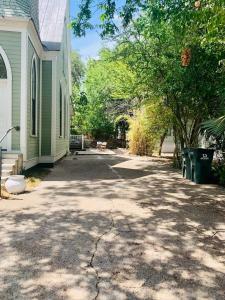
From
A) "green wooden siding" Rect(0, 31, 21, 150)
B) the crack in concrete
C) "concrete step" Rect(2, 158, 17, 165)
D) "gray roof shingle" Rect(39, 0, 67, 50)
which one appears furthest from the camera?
"gray roof shingle" Rect(39, 0, 67, 50)

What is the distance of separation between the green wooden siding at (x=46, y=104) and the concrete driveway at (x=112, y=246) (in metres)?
6.72

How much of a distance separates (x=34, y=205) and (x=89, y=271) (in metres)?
3.52

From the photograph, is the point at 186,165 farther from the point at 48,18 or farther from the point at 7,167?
the point at 48,18

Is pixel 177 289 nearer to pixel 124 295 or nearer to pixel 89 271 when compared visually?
pixel 124 295

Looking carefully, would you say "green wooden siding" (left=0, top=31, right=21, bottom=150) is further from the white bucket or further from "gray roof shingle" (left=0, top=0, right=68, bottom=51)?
the white bucket

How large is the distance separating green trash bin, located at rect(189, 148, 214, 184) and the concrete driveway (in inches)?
83.4

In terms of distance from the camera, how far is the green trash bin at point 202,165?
430 inches

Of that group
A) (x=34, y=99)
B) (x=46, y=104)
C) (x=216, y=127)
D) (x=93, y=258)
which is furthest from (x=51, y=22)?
(x=93, y=258)

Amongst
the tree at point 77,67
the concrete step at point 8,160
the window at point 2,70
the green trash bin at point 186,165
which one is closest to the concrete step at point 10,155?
the concrete step at point 8,160

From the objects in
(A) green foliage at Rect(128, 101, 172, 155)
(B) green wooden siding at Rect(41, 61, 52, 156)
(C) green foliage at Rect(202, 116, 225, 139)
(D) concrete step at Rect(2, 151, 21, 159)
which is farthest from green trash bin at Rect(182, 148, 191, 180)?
(B) green wooden siding at Rect(41, 61, 52, 156)

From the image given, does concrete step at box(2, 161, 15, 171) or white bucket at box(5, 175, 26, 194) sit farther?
concrete step at box(2, 161, 15, 171)

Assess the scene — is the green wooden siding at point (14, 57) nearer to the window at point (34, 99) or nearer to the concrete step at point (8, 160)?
the concrete step at point (8, 160)

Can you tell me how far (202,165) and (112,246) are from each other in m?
6.76

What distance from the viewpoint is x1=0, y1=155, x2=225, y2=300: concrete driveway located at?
11.8ft
